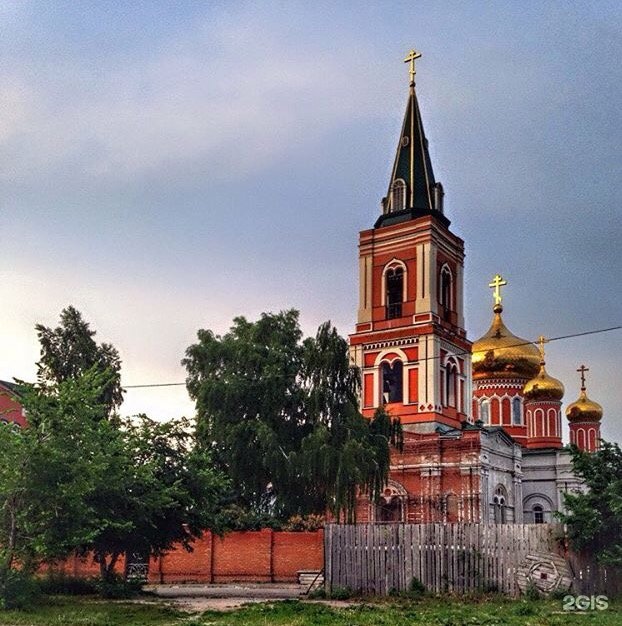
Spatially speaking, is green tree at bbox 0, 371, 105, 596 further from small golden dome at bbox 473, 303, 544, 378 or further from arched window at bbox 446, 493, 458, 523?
small golden dome at bbox 473, 303, 544, 378

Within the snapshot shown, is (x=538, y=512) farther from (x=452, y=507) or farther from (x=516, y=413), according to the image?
(x=452, y=507)

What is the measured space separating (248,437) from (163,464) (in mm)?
12261

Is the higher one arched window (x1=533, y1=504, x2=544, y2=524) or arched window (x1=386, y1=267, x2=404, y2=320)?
arched window (x1=386, y1=267, x2=404, y2=320)

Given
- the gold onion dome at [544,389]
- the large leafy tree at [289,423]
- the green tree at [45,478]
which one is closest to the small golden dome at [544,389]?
the gold onion dome at [544,389]

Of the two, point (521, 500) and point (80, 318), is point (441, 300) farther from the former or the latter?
point (80, 318)

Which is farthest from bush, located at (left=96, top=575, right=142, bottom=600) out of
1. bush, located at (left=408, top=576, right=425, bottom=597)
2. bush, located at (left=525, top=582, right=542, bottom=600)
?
bush, located at (left=525, top=582, right=542, bottom=600)

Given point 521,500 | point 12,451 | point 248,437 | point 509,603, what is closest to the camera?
point 12,451

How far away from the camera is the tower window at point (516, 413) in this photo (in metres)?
60.9

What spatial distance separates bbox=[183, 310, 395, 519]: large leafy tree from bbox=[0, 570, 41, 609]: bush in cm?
1554

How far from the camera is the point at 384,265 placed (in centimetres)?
5094

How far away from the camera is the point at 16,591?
17969 mm

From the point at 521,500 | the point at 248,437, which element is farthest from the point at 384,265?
the point at 248,437

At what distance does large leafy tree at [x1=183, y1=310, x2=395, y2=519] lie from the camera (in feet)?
108

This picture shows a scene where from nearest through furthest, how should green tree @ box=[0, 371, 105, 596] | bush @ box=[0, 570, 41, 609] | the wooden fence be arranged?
bush @ box=[0, 570, 41, 609]
green tree @ box=[0, 371, 105, 596]
the wooden fence
